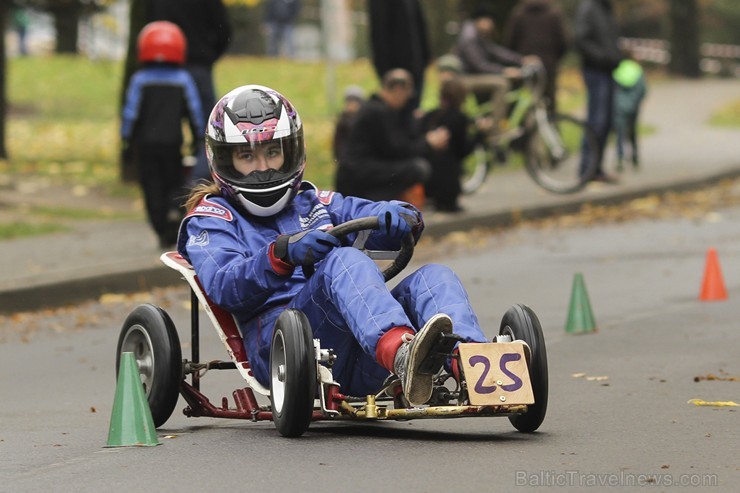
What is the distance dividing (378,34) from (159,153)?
4017 mm

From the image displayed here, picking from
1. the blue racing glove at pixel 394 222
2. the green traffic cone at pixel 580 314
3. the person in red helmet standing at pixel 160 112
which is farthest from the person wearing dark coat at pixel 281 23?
the blue racing glove at pixel 394 222

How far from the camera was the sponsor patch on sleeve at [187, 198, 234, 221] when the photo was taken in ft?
21.4

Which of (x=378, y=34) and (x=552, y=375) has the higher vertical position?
(x=378, y=34)

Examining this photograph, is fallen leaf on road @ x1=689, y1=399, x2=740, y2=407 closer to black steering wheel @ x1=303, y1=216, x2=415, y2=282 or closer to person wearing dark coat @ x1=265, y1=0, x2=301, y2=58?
black steering wheel @ x1=303, y1=216, x2=415, y2=282

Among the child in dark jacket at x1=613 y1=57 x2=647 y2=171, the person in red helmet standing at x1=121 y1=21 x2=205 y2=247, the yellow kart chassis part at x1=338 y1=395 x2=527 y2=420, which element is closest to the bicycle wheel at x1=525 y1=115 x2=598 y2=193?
the child in dark jacket at x1=613 y1=57 x2=647 y2=171

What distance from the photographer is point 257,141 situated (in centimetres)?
652

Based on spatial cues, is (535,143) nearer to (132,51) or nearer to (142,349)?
(132,51)

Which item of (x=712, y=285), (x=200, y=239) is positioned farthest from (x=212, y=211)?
(x=712, y=285)

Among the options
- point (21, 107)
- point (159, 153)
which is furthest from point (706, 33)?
point (159, 153)

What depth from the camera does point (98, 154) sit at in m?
22.2

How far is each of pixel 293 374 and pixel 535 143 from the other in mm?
12225

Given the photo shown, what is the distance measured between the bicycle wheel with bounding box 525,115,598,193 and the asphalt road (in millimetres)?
5460

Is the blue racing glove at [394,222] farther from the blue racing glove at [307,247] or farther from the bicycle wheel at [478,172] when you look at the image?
the bicycle wheel at [478,172]

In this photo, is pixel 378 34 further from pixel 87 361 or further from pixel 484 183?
pixel 87 361
